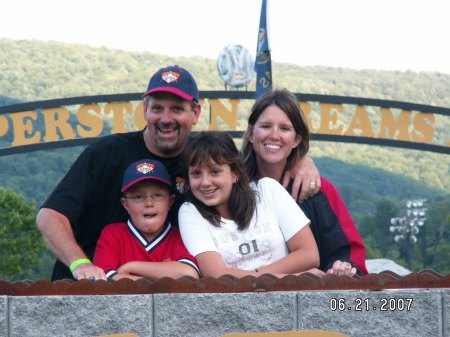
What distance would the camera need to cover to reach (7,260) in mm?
38094

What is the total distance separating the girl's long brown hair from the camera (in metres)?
4.55

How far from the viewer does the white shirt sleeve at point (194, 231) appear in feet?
14.6

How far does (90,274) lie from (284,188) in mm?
1187

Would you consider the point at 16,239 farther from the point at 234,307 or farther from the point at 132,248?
the point at 234,307

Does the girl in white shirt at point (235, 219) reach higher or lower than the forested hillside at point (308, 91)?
higher

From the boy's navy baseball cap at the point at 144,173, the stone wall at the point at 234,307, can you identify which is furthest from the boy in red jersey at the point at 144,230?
the stone wall at the point at 234,307

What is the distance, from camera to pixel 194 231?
450 centimetres

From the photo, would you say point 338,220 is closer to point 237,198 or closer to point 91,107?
point 237,198

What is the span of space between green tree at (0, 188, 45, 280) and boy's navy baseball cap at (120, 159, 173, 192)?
34.1 m

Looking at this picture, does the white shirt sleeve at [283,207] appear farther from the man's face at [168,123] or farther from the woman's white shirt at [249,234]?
the man's face at [168,123]

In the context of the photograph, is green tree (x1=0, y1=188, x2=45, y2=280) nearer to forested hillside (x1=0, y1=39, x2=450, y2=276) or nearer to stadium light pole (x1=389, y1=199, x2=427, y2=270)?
forested hillside (x1=0, y1=39, x2=450, y2=276)

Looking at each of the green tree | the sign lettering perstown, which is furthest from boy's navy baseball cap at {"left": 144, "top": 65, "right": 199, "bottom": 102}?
the green tree
